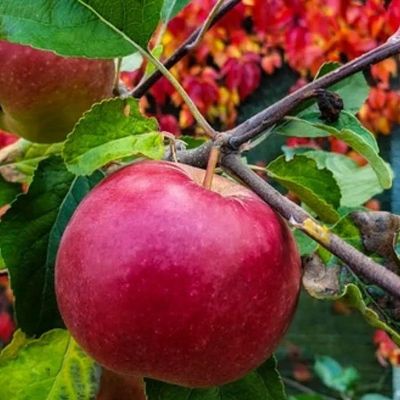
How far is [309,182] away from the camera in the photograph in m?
0.59

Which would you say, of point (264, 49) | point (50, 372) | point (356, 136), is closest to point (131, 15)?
point (356, 136)

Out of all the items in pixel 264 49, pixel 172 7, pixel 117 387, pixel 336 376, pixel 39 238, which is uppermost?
pixel 172 7

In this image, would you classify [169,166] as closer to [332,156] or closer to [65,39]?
[65,39]

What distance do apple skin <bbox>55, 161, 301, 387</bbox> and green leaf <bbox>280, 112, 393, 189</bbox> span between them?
0.07 m

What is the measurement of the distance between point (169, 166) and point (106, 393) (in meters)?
0.24

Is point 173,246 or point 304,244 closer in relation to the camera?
point 173,246

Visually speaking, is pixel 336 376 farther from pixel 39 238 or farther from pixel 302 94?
pixel 302 94

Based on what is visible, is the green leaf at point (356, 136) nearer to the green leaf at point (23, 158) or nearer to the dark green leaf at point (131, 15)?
the dark green leaf at point (131, 15)

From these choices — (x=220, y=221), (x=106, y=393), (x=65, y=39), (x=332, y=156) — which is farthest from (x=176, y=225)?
(x=332, y=156)

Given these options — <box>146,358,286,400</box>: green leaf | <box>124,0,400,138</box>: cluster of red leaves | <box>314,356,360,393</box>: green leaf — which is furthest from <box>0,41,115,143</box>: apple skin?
<box>314,356,360,393</box>: green leaf

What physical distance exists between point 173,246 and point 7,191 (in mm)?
369

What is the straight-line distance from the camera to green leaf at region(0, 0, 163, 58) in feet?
1.69

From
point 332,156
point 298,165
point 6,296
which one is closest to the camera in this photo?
point 298,165

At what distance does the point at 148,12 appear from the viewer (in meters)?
0.54
